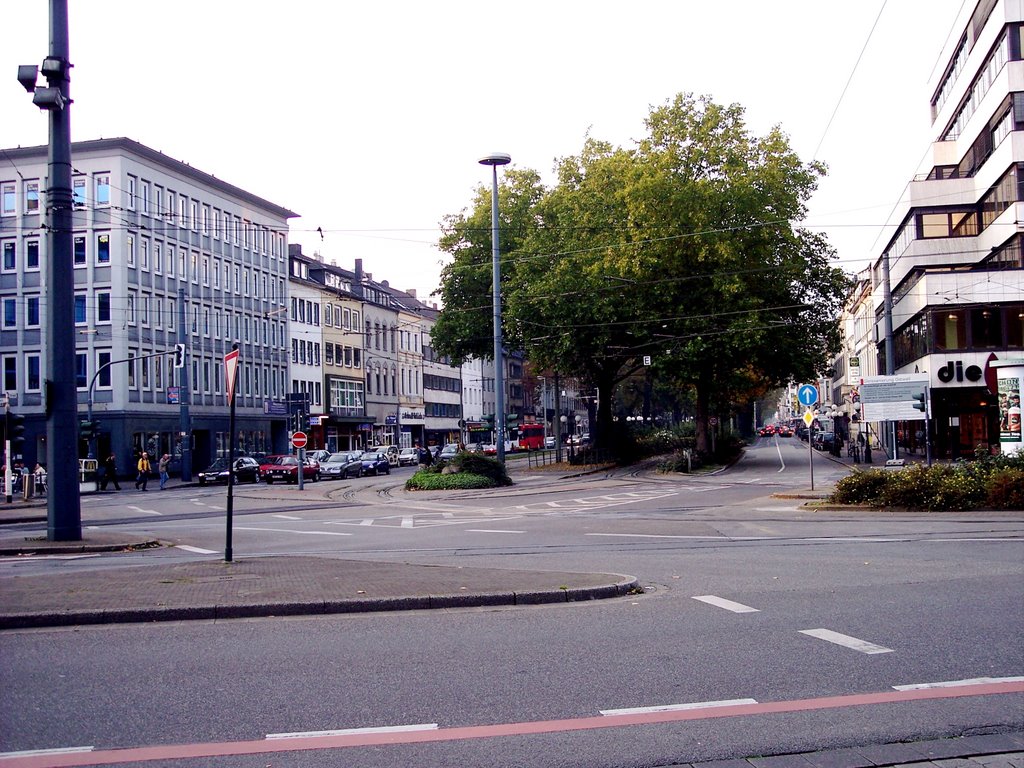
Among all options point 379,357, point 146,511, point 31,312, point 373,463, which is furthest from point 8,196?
point 379,357

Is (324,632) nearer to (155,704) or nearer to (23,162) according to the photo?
(155,704)

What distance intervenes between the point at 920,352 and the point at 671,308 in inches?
614

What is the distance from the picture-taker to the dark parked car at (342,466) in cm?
5682

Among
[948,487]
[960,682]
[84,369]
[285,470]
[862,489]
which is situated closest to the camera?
[960,682]

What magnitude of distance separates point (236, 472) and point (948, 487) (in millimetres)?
38862

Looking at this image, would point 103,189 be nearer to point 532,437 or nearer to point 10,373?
point 10,373

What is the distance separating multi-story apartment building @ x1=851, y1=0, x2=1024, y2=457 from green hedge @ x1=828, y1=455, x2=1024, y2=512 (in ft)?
60.4

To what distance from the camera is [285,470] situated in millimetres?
53156

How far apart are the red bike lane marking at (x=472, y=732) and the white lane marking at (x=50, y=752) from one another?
0.02 m

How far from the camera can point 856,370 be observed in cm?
5550

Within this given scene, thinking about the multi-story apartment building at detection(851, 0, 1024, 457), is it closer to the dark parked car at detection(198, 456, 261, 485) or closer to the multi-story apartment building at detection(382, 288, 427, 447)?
the dark parked car at detection(198, 456, 261, 485)

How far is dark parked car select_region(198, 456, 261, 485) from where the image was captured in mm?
52062

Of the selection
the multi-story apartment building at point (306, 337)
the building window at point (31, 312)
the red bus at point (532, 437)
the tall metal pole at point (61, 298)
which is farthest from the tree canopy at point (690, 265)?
the red bus at point (532, 437)

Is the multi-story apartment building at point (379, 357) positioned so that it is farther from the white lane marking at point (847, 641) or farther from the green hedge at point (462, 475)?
the white lane marking at point (847, 641)
